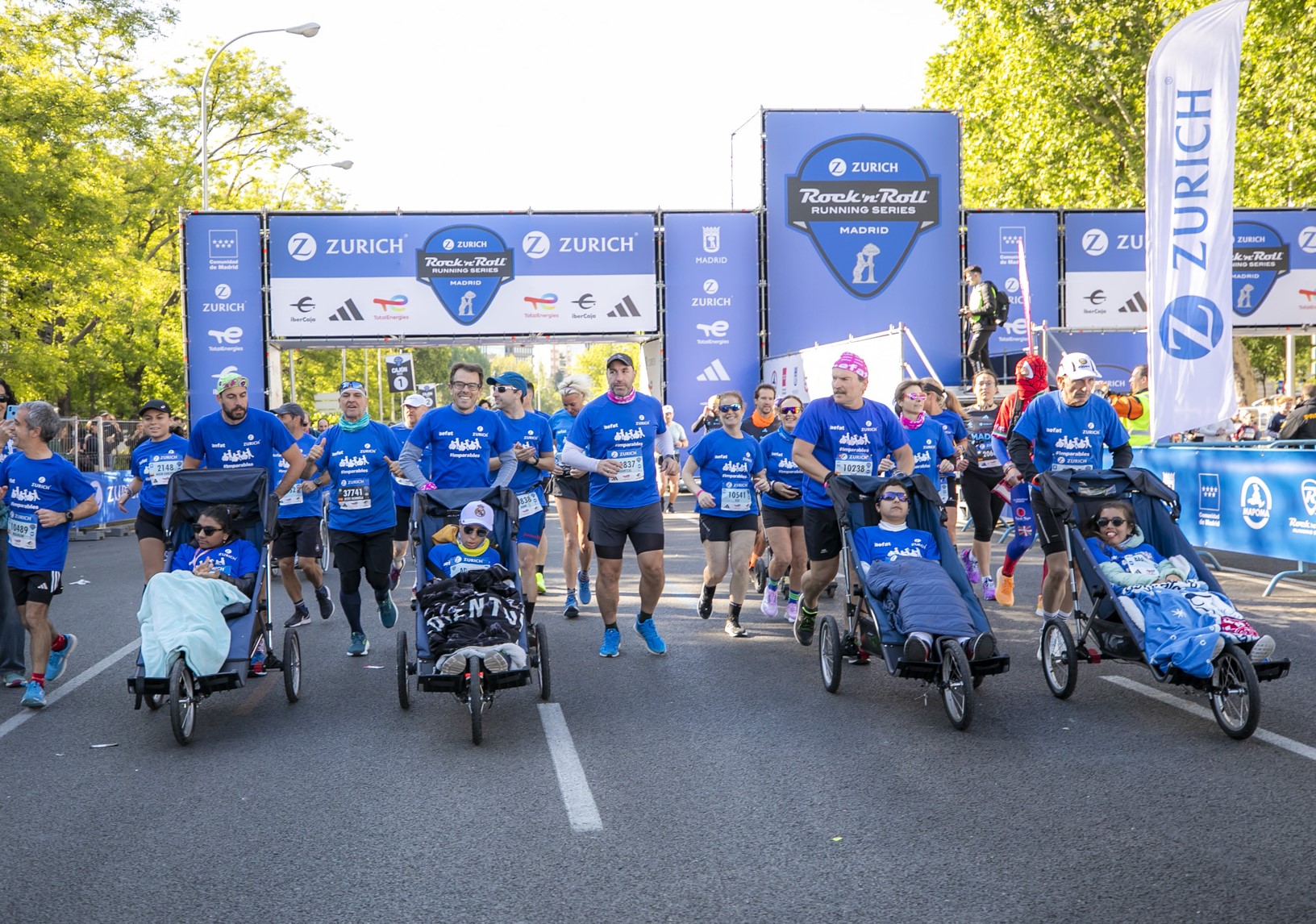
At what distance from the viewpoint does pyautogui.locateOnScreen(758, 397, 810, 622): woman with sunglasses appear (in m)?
9.66

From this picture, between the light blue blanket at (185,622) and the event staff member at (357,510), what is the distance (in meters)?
1.82

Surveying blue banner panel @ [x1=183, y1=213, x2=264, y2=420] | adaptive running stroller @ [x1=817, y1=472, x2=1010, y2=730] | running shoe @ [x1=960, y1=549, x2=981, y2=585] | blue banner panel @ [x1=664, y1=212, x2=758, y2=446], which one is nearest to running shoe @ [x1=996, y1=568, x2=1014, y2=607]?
running shoe @ [x1=960, y1=549, x2=981, y2=585]

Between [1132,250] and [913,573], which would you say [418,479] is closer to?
[913,573]

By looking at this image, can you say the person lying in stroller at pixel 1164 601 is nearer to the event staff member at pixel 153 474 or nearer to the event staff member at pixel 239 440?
the event staff member at pixel 239 440

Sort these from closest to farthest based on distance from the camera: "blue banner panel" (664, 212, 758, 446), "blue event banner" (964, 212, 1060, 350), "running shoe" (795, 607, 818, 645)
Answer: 1. "running shoe" (795, 607, 818, 645)
2. "blue banner panel" (664, 212, 758, 446)
3. "blue event banner" (964, 212, 1060, 350)

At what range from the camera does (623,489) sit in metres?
8.52

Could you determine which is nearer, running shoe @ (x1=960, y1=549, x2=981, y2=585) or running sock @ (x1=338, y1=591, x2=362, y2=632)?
running sock @ (x1=338, y1=591, x2=362, y2=632)

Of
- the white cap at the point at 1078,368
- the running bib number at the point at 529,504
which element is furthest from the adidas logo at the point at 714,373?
the white cap at the point at 1078,368

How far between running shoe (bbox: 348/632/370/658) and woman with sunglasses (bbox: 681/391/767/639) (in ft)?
8.54

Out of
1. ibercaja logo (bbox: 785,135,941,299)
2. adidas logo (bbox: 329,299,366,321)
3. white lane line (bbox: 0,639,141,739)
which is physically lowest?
white lane line (bbox: 0,639,141,739)

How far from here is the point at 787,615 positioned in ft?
33.7

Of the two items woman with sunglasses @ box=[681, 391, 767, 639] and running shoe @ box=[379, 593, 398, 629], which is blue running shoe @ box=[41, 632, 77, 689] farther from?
woman with sunglasses @ box=[681, 391, 767, 639]

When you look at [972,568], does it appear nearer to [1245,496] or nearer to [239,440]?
[1245,496]

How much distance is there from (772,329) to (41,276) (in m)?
14.6
